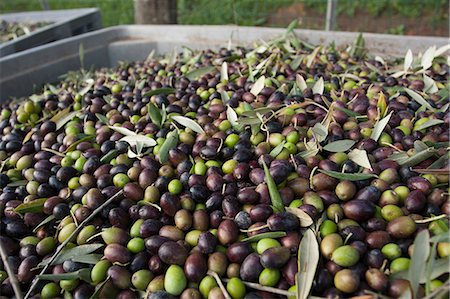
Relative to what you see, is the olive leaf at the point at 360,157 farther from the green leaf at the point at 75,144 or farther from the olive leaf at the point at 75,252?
the green leaf at the point at 75,144

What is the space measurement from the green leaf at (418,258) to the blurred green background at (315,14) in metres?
5.01

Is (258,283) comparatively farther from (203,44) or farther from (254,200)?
(203,44)

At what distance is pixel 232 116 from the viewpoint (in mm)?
1529

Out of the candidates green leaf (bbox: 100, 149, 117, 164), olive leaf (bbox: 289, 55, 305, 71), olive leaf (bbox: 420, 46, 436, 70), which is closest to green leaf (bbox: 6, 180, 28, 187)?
green leaf (bbox: 100, 149, 117, 164)

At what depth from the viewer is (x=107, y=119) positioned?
171 centimetres

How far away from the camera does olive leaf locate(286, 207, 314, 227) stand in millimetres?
1051

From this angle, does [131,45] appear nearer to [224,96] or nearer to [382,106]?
[224,96]

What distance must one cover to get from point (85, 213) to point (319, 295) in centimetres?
69

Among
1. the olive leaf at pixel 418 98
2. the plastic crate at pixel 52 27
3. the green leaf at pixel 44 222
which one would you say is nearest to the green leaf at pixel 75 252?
the green leaf at pixel 44 222

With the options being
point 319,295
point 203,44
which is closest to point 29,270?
point 319,295

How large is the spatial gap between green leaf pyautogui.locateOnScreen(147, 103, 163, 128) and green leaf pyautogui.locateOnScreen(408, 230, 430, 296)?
3.30ft

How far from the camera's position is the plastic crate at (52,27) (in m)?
2.77

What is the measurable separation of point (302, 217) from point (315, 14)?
584 centimetres

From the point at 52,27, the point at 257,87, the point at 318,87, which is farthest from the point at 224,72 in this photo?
the point at 52,27
